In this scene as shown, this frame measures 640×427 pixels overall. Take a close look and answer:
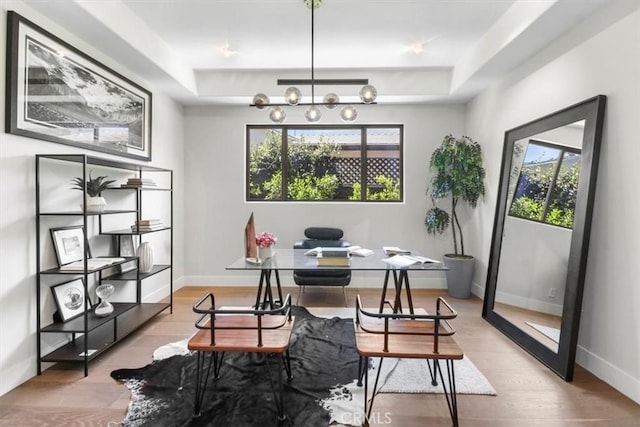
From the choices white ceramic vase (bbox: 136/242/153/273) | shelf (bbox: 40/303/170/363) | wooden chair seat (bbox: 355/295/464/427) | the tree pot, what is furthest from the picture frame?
the tree pot

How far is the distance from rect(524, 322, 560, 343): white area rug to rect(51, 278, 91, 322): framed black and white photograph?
346 centimetres

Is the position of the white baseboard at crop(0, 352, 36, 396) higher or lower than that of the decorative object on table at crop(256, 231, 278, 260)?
lower

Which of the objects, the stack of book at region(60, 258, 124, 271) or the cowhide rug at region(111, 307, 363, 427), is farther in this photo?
the stack of book at region(60, 258, 124, 271)

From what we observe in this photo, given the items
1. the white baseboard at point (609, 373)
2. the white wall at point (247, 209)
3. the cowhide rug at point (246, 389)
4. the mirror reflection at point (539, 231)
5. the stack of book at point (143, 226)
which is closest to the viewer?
the cowhide rug at point (246, 389)

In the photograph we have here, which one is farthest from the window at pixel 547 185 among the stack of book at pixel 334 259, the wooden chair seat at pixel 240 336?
the wooden chair seat at pixel 240 336

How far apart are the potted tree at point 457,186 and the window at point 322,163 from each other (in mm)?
676

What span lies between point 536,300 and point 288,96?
106 inches

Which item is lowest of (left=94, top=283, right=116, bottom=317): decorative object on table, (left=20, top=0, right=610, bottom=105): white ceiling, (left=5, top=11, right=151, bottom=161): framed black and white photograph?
(left=94, top=283, right=116, bottom=317): decorative object on table

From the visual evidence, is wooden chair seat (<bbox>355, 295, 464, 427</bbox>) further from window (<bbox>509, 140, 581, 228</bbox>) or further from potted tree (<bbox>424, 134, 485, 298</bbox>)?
potted tree (<bbox>424, 134, 485, 298</bbox>)

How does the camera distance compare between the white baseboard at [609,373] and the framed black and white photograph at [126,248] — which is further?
the framed black and white photograph at [126,248]

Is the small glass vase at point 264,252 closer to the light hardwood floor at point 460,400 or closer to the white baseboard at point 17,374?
the light hardwood floor at point 460,400

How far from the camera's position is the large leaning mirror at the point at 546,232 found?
7.69ft

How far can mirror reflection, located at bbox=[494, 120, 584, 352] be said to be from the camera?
8.32ft

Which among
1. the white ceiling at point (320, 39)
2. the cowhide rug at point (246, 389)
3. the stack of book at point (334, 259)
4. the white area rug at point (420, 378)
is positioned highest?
the white ceiling at point (320, 39)
